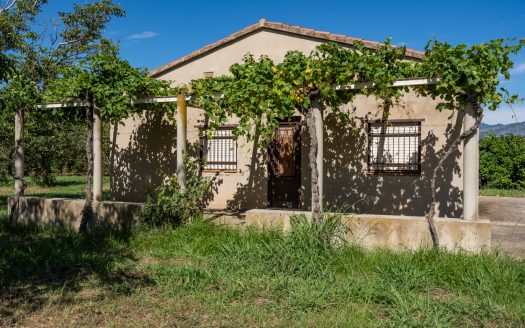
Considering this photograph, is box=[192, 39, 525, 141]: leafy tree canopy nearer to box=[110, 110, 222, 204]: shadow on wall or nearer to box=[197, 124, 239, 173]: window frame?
box=[197, 124, 239, 173]: window frame

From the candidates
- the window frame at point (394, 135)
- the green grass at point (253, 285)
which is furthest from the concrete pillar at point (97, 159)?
the window frame at point (394, 135)

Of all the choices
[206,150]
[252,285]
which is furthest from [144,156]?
[252,285]

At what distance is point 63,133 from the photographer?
16.6 meters

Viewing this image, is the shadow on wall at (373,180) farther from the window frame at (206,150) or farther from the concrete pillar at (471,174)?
the concrete pillar at (471,174)

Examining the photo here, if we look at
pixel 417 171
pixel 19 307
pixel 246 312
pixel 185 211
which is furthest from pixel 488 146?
pixel 19 307

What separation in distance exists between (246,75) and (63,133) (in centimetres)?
1146

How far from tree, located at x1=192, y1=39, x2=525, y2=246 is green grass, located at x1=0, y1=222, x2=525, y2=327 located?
1.00 m

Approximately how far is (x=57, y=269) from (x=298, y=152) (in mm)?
5539

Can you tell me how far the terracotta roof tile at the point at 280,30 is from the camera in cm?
886

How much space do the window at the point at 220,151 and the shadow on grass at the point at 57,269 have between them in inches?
136

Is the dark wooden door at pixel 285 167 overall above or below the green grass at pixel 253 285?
above

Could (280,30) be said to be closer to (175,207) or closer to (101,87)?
(101,87)

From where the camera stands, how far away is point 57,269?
6043 millimetres

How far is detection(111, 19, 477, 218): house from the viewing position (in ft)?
28.5
